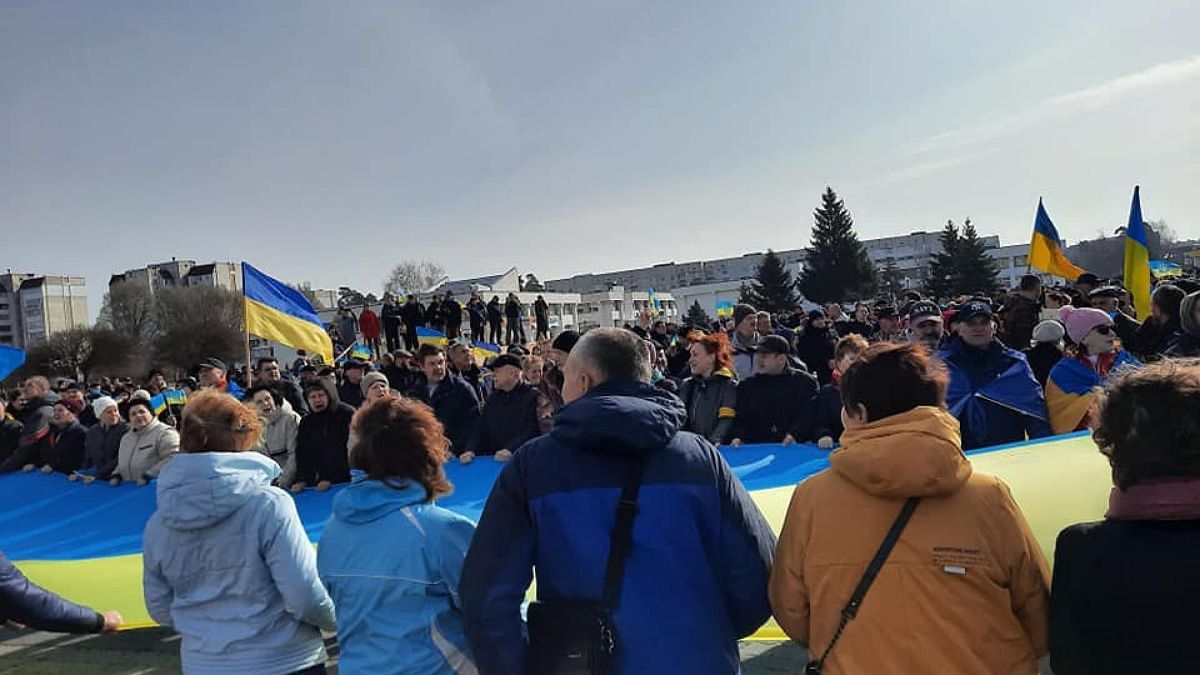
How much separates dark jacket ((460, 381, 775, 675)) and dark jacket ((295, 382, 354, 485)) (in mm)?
4844

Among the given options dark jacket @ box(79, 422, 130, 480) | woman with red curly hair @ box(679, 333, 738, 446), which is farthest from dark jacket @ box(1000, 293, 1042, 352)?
dark jacket @ box(79, 422, 130, 480)

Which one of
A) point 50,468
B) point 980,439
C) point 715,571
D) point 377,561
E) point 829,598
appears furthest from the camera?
point 50,468

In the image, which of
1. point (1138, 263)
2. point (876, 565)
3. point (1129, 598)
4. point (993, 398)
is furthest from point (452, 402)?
point (1138, 263)

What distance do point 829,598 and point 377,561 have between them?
147 cm

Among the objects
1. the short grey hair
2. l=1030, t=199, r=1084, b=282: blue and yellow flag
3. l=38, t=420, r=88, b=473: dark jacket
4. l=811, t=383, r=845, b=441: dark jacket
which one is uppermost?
l=1030, t=199, r=1084, b=282: blue and yellow flag

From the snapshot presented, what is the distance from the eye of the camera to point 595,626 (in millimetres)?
2197

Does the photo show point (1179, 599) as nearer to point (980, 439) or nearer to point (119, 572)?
point (980, 439)

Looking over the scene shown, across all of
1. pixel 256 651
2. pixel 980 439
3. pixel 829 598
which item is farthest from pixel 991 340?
pixel 256 651

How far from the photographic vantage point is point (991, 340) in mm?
5430

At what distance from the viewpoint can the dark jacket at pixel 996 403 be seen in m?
5.27

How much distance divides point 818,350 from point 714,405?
559cm

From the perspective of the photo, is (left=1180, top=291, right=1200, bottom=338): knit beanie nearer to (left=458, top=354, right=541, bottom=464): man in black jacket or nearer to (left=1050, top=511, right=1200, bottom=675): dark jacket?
(left=1050, top=511, right=1200, bottom=675): dark jacket

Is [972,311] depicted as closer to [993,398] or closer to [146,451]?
[993,398]

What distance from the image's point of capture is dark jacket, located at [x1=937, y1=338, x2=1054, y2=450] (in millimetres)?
5266
